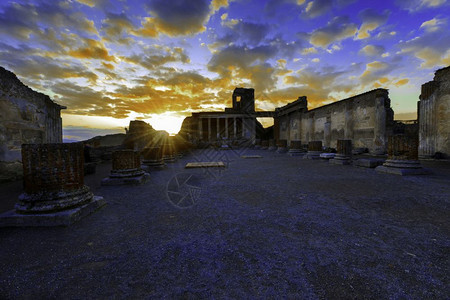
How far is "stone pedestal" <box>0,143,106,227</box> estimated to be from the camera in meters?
2.44

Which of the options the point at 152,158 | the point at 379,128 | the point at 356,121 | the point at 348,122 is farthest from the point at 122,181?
the point at 348,122

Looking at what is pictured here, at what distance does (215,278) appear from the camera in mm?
1453

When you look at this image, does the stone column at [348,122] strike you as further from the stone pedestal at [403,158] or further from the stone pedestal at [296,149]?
the stone pedestal at [403,158]

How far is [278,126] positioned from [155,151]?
24.7m

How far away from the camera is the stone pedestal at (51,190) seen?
244cm

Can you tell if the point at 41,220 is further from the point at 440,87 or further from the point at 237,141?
the point at 237,141

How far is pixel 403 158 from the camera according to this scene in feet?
19.0

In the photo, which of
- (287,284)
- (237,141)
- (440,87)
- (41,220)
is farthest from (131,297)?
(237,141)

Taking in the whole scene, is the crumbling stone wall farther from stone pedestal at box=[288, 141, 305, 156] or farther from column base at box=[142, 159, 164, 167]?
stone pedestal at box=[288, 141, 305, 156]

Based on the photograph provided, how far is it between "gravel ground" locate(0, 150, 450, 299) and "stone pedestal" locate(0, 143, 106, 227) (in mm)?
175

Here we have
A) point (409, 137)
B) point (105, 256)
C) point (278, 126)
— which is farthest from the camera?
point (278, 126)

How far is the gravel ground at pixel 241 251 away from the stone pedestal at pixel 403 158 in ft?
8.95

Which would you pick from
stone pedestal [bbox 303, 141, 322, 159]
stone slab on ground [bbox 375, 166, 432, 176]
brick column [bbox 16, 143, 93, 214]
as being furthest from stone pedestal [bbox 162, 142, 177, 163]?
stone slab on ground [bbox 375, 166, 432, 176]

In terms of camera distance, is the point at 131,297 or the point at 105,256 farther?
the point at 105,256
